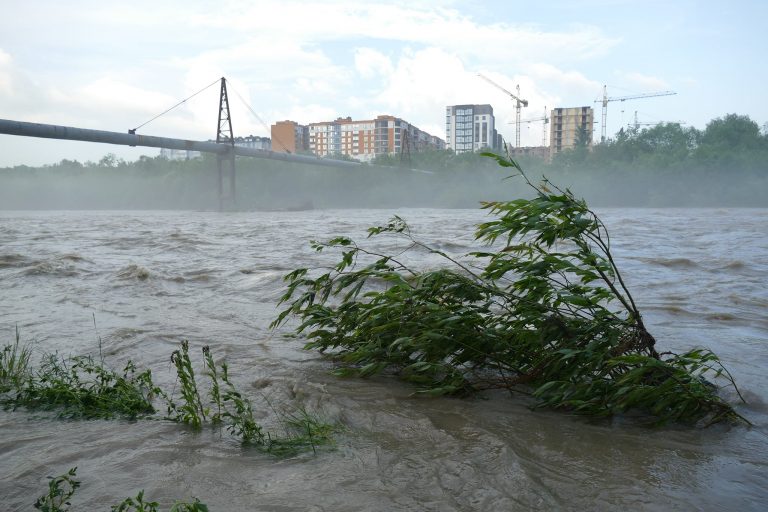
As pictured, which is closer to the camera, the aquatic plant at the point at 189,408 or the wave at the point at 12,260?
the aquatic plant at the point at 189,408

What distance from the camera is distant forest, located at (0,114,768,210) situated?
2756 inches

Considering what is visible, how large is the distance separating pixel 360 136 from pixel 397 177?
5261 cm

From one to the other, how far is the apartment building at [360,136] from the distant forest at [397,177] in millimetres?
38933

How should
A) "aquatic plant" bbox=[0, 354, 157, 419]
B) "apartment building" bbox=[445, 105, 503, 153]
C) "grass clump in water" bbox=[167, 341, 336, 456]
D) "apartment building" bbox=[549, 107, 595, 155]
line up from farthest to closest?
"apartment building" bbox=[445, 105, 503, 153] → "apartment building" bbox=[549, 107, 595, 155] → "aquatic plant" bbox=[0, 354, 157, 419] → "grass clump in water" bbox=[167, 341, 336, 456]

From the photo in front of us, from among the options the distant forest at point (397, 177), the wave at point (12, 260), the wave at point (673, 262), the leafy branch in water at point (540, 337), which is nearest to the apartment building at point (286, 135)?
the distant forest at point (397, 177)

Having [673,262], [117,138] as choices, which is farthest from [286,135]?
[673,262]

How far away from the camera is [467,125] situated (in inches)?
5748

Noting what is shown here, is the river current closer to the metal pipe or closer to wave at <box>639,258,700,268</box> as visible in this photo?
wave at <box>639,258,700,268</box>

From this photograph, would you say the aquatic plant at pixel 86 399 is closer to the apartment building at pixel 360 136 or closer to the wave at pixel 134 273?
the wave at pixel 134 273

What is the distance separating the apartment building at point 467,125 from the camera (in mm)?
145000

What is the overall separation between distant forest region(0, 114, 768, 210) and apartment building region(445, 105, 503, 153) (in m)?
62.1

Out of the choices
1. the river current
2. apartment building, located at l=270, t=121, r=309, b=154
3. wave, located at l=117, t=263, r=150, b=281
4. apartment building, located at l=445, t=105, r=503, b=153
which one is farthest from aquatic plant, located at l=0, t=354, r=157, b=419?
apartment building, located at l=445, t=105, r=503, b=153

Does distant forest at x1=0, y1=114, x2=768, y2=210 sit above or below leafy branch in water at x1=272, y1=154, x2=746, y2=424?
above

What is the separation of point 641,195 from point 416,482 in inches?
2736
